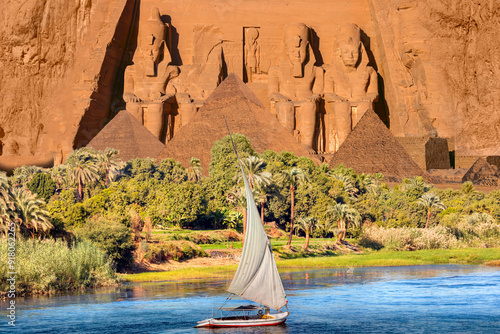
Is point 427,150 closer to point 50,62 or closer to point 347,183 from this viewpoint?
point 347,183

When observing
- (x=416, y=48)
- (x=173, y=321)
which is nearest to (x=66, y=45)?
(x=416, y=48)

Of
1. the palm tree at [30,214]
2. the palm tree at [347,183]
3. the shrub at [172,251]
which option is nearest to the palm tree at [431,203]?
the palm tree at [347,183]

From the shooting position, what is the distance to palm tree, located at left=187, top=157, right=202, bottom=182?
62469 millimetres

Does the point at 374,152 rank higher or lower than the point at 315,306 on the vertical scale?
higher

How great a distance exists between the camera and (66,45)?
73.8 metres

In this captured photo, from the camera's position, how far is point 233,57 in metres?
74.1

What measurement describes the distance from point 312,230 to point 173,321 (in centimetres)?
2671

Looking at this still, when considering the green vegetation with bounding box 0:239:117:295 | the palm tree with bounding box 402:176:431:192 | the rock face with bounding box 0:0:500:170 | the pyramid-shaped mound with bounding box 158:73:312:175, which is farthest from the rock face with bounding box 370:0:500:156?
the green vegetation with bounding box 0:239:117:295

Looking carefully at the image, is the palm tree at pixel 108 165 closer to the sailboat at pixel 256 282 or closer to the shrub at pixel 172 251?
Answer: the shrub at pixel 172 251

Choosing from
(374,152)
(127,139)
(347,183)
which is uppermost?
(127,139)

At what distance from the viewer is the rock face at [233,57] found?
2785 inches

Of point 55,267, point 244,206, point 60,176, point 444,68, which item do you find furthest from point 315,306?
point 444,68

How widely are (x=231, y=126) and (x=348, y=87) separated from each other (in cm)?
1022

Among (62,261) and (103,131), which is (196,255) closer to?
(62,261)
